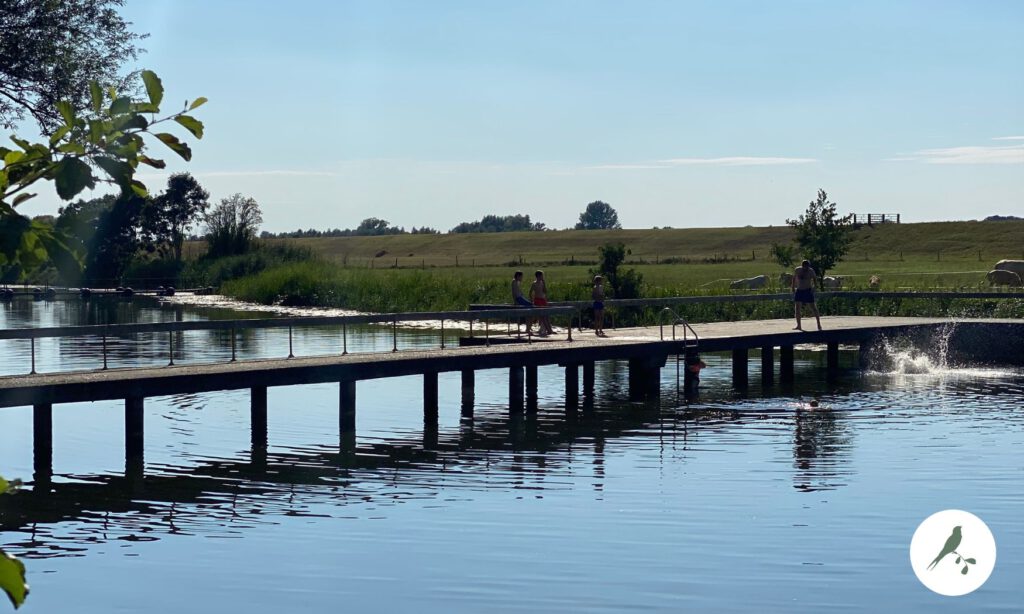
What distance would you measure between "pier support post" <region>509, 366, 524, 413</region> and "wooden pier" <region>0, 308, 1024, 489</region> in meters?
0.02

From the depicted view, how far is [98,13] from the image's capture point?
29.5m

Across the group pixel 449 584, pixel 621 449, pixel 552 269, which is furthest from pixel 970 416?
pixel 552 269

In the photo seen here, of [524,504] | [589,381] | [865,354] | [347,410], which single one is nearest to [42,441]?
[347,410]

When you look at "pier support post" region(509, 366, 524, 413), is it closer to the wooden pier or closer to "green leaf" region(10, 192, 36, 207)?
the wooden pier

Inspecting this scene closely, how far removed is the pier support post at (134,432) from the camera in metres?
22.9

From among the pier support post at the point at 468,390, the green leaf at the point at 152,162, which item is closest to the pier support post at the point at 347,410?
the pier support post at the point at 468,390

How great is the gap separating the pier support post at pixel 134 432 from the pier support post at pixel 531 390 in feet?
34.0

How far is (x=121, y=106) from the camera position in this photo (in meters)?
4.32

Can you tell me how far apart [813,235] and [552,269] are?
187 feet

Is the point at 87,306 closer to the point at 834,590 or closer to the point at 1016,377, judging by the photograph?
the point at 1016,377

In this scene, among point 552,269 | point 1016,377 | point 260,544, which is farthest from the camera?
point 552,269

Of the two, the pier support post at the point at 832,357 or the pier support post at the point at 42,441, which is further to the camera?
the pier support post at the point at 832,357

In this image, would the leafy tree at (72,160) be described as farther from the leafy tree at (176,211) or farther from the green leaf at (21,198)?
the leafy tree at (176,211)

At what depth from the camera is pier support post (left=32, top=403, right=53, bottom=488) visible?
72.7 feet
